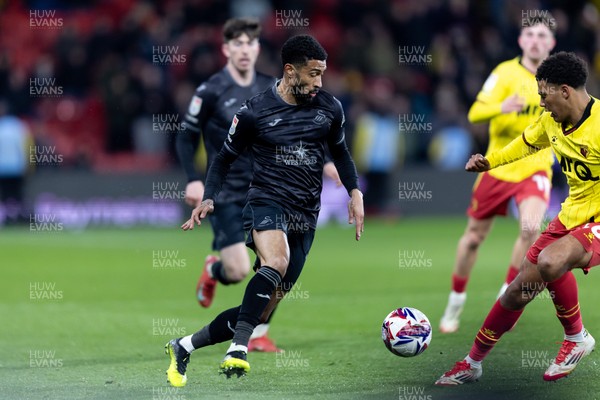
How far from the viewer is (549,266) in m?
6.98

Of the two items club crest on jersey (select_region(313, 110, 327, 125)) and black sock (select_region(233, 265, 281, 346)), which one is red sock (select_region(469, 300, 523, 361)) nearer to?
black sock (select_region(233, 265, 281, 346))

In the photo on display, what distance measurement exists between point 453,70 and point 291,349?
→ 14.9m

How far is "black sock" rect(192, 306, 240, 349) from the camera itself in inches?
290

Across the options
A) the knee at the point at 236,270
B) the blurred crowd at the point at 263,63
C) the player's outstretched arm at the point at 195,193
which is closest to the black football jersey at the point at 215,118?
the player's outstretched arm at the point at 195,193

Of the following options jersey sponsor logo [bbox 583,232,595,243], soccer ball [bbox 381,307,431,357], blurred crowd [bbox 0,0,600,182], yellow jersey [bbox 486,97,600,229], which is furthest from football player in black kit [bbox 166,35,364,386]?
blurred crowd [bbox 0,0,600,182]

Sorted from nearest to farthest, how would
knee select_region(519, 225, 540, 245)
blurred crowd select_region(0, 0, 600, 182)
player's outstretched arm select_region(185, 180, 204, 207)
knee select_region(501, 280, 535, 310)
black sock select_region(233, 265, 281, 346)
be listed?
black sock select_region(233, 265, 281, 346) → knee select_region(501, 280, 535, 310) → player's outstretched arm select_region(185, 180, 204, 207) → knee select_region(519, 225, 540, 245) → blurred crowd select_region(0, 0, 600, 182)

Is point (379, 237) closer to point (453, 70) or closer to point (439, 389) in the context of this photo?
point (453, 70)

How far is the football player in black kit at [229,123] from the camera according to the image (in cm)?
934

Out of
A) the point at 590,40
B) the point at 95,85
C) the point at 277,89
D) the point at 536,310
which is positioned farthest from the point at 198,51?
the point at 277,89

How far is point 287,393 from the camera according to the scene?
23.5 feet

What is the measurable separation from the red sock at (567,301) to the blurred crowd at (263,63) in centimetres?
1371

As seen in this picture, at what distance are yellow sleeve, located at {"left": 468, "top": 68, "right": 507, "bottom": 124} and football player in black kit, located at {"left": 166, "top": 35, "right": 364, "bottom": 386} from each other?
237cm

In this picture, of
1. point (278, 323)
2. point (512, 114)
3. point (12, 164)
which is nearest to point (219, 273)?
point (278, 323)

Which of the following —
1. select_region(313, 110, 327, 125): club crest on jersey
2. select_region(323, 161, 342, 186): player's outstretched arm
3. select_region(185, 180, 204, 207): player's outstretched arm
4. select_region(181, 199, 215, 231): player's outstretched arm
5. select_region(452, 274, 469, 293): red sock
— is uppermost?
select_region(313, 110, 327, 125): club crest on jersey
